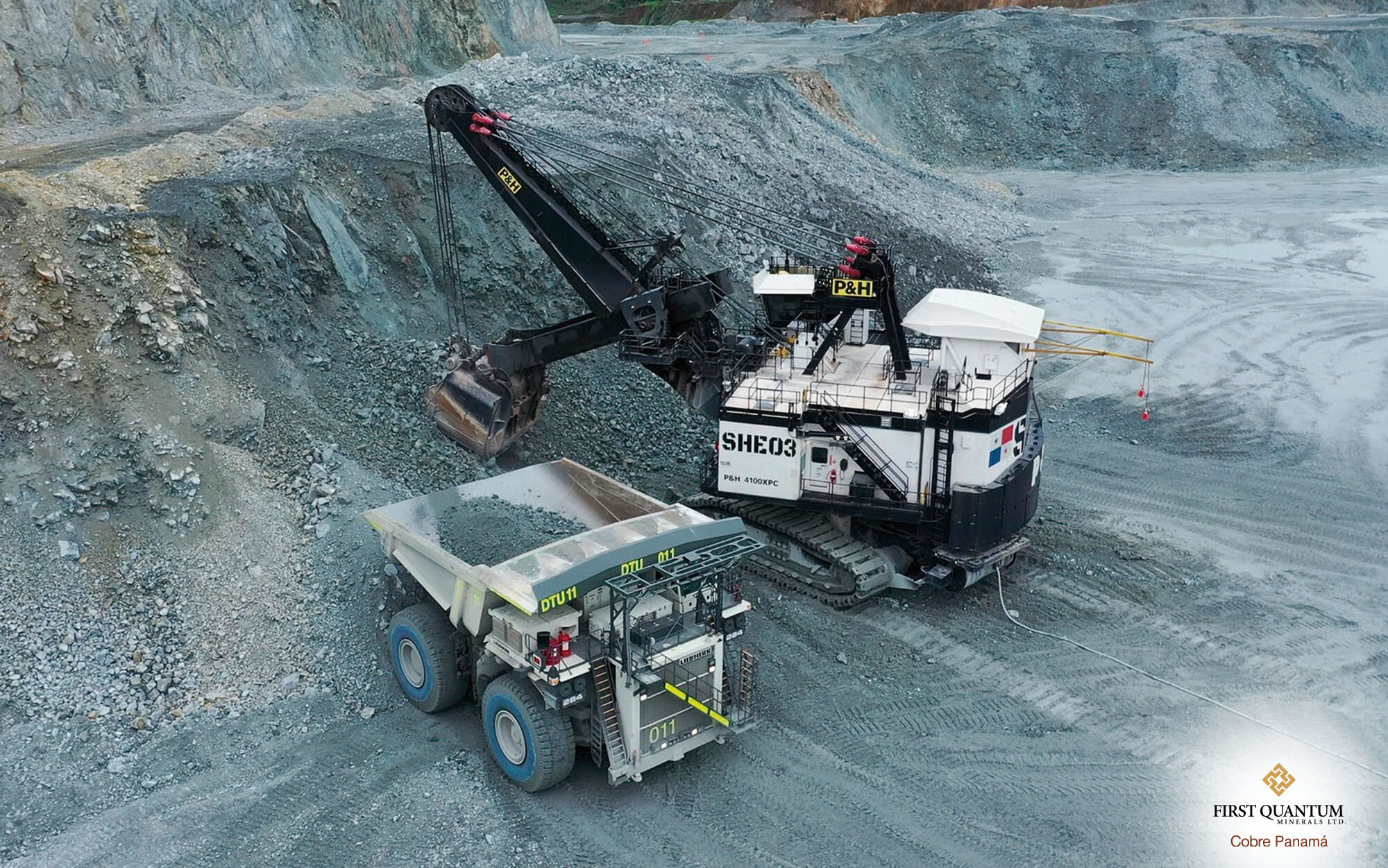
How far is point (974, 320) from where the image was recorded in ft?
43.2

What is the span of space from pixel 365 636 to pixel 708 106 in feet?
57.0

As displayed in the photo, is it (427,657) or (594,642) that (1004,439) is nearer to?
(594,642)

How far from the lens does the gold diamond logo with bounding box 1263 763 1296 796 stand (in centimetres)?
1008

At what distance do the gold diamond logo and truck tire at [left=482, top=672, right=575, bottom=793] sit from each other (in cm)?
597

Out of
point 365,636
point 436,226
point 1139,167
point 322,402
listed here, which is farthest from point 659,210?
point 1139,167

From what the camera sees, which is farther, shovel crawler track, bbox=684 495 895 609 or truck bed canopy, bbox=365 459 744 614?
shovel crawler track, bbox=684 495 895 609

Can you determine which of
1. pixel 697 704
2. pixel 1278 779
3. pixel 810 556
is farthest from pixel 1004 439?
pixel 697 704

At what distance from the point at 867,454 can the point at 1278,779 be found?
5.06m

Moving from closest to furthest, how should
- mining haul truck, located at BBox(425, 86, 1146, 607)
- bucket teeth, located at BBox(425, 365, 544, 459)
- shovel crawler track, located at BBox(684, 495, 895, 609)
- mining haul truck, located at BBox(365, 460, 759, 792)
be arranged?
mining haul truck, located at BBox(365, 460, 759, 792) → mining haul truck, located at BBox(425, 86, 1146, 607) → shovel crawler track, located at BBox(684, 495, 895, 609) → bucket teeth, located at BBox(425, 365, 544, 459)

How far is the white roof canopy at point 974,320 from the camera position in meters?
13.0

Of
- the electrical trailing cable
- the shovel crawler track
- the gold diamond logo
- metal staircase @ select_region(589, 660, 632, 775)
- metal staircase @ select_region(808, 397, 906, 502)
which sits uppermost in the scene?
metal staircase @ select_region(808, 397, 906, 502)

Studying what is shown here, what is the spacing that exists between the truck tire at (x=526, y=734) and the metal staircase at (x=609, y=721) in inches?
12.9

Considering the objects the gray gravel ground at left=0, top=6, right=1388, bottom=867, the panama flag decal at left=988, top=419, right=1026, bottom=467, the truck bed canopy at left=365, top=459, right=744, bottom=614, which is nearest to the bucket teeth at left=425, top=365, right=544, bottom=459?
the gray gravel ground at left=0, top=6, right=1388, bottom=867

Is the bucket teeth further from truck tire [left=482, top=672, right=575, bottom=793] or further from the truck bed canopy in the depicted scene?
truck tire [left=482, top=672, right=575, bottom=793]
